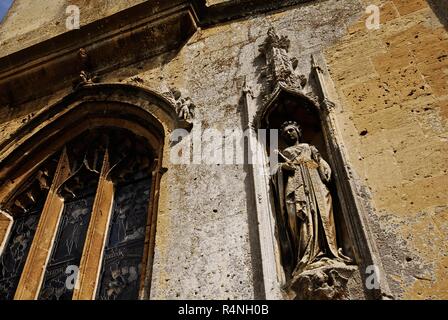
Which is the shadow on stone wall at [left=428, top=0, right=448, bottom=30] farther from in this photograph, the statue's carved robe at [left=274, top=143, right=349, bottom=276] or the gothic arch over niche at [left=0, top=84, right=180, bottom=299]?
the gothic arch over niche at [left=0, top=84, right=180, bottom=299]

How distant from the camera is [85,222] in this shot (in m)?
5.45

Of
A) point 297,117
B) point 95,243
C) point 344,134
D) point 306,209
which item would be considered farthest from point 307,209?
point 95,243

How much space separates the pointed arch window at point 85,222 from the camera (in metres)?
4.83

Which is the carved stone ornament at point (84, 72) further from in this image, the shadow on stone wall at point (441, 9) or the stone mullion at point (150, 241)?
the shadow on stone wall at point (441, 9)

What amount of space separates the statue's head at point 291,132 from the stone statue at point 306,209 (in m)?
0.11

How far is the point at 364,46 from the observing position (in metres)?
5.22

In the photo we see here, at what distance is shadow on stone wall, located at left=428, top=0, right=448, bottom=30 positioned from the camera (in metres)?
5.10

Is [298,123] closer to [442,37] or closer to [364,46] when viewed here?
[364,46]

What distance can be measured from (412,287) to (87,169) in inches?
150

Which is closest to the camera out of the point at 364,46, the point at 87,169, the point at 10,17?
the point at 364,46

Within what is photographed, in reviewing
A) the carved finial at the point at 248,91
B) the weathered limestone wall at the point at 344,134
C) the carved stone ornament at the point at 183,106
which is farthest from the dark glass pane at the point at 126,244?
the carved finial at the point at 248,91

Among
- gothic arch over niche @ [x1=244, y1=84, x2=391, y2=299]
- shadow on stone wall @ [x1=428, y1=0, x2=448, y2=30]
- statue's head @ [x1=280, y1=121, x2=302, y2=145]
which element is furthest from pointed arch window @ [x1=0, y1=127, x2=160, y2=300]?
shadow on stone wall @ [x1=428, y1=0, x2=448, y2=30]

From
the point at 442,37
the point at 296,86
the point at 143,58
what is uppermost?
the point at 143,58

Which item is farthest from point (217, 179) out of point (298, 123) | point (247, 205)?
point (298, 123)
